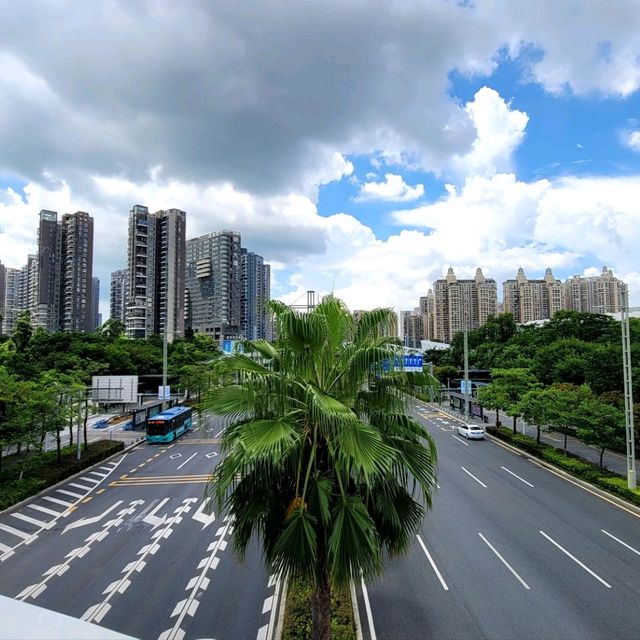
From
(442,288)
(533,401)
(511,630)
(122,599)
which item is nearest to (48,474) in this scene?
(122,599)

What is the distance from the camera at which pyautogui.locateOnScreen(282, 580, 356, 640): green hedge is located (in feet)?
27.6

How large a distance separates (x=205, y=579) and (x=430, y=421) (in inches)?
1334

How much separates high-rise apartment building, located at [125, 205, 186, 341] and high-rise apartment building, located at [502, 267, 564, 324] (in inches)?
3068

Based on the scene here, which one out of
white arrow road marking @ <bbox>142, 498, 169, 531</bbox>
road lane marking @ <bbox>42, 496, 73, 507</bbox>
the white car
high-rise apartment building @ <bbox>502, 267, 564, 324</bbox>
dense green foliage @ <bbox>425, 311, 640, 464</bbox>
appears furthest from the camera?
high-rise apartment building @ <bbox>502, 267, 564, 324</bbox>

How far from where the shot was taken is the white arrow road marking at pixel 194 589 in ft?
29.8

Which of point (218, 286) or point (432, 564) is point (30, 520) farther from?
point (218, 286)

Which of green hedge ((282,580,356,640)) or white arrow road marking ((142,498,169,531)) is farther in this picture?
white arrow road marking ((142,498,169,531))

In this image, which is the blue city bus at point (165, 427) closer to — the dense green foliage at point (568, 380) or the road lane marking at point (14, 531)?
the road lane marking at point (14, 531)

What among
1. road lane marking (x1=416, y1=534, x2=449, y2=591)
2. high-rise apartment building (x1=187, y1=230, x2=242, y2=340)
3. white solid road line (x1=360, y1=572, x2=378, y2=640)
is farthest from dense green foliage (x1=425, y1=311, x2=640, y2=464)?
high-rise apartment building (x1=187, y1=230, x2=242, y2=340)

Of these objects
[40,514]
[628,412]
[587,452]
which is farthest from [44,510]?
[587,452]

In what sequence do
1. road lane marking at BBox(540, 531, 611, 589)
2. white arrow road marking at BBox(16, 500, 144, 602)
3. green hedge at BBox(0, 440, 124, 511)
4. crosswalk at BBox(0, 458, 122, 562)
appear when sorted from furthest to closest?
1. green hedge at BBox(0, 440, 124, 511)
2. crosswalk at BBox(0, 458, 122, 562)
3. road lane marking at BBox(540, 531, 611, 589)
4. white arrow road marking at BBox(16, 500, 144, 602)

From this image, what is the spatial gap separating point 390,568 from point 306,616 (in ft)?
11.9

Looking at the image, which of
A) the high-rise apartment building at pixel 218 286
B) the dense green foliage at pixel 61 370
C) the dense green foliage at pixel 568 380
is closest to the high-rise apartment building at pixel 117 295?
the high-rise apartment building at pixel 218 286

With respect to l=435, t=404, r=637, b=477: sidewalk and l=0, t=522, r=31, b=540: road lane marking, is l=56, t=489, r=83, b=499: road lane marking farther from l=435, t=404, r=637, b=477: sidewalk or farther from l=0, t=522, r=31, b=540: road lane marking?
l=435, t=404, r=637, b=477: sidewalk
